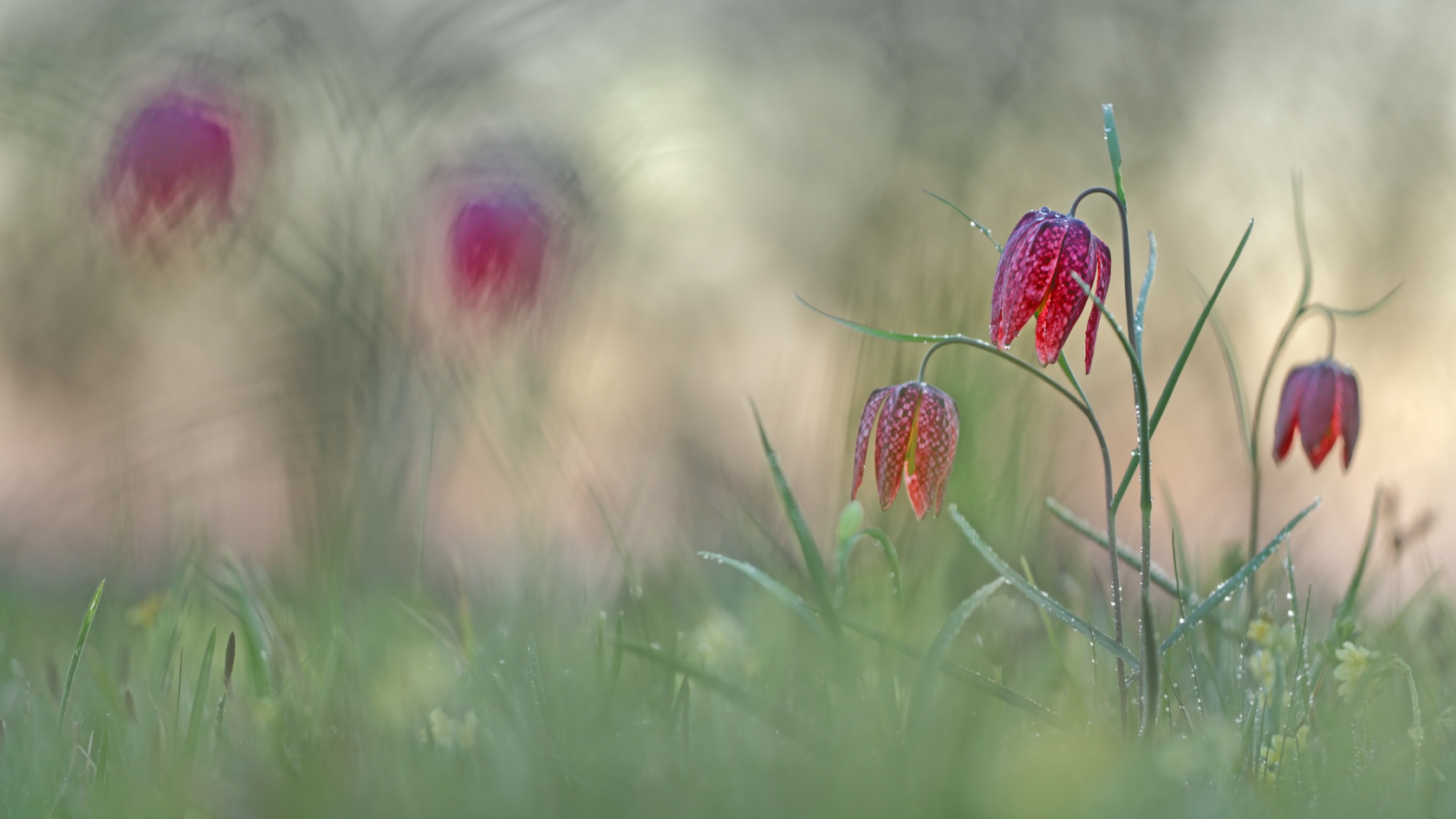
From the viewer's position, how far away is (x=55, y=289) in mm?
3416

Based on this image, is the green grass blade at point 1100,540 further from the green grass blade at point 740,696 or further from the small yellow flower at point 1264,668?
the green grass blade at point 740,696

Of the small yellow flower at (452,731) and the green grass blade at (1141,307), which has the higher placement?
the green grass blade at (1141,307)

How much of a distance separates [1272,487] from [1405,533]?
6.44ft

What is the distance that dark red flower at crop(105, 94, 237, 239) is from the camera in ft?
5.43

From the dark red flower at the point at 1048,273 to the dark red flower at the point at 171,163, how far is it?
120 centimetres

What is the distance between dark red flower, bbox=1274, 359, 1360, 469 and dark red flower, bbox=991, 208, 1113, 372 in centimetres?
61

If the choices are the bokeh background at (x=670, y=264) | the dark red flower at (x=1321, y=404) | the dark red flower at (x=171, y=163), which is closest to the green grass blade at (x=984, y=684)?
the bokeh background at (x=670, y=264)

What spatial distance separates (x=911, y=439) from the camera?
113 cm

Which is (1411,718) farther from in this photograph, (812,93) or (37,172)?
(812,93)

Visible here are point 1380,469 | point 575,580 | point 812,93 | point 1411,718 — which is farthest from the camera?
point 812,93

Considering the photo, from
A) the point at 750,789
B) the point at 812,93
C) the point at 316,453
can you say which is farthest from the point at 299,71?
the point at 812,93

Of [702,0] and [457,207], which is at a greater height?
[702,0]

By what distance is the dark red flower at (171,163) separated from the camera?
1656mm

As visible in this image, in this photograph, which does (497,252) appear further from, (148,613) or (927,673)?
(927,673)
